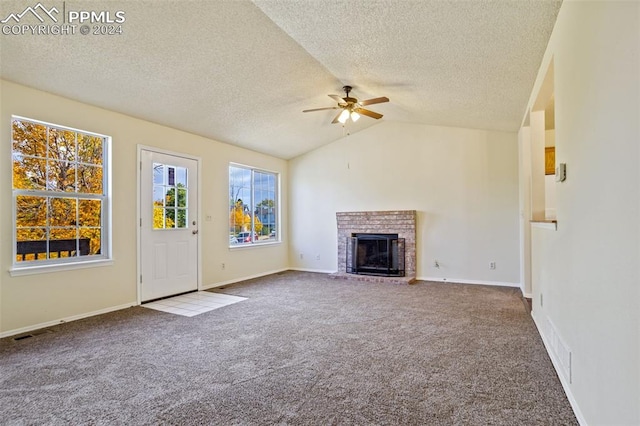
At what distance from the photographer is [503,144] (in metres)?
5.52

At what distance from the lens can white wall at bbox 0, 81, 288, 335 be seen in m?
3.30

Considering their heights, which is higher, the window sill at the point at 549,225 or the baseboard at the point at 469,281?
the window sill at the point at 549,225

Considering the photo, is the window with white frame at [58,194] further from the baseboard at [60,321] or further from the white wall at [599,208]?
the white wall at [599,208]

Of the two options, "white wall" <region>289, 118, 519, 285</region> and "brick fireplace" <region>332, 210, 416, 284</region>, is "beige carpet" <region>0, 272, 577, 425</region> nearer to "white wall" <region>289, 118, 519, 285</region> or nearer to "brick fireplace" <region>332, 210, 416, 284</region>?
"white wall" <region>289, 118, 519, 285</region>

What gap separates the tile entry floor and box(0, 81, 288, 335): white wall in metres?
0.39

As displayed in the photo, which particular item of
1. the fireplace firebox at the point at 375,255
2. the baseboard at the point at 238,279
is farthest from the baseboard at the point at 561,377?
the baseboard at the point at 238,279

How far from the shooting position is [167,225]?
16.1 ft

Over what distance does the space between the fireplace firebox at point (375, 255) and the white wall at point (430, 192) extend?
0.39 metres

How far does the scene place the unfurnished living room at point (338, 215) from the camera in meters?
1.82

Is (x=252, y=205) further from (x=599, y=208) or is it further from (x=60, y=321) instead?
(x=599, y=208)

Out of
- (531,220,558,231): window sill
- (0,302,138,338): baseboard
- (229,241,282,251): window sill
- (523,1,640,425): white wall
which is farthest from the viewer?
(229,241,282,251): window sill

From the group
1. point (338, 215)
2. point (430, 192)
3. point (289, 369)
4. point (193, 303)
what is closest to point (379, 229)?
point (338, 215)

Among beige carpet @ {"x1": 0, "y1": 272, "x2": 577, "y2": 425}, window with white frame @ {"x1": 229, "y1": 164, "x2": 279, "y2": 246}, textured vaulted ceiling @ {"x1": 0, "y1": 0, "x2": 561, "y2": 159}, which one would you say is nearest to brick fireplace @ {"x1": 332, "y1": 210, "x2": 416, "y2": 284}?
window with white frame @ {"x1": 229, "y1": 164, "x2": 279, "y2": 246}

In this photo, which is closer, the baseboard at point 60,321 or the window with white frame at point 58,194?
the baseboard at point 60,321
